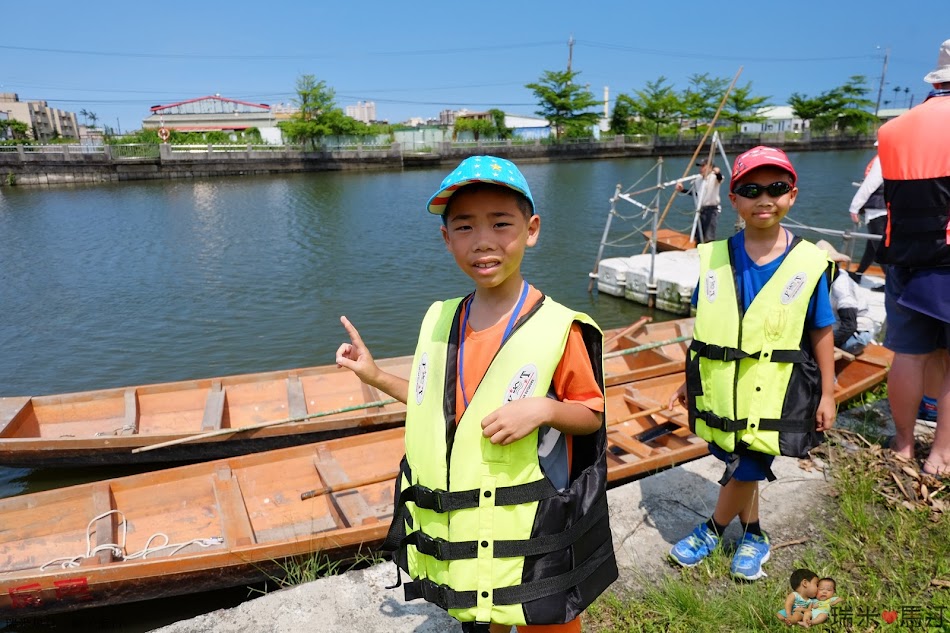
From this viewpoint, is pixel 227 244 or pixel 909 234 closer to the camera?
pixel 909 234

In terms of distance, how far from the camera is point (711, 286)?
8.72 ft

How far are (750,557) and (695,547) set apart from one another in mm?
240

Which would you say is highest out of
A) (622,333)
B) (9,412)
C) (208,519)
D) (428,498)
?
(428,498)

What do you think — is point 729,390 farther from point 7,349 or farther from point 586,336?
point 7,349

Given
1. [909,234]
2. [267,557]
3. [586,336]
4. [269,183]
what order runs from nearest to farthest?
[586,336] → [909,234] → [267,557] → [269,183]

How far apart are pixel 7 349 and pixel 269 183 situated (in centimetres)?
→ 2820

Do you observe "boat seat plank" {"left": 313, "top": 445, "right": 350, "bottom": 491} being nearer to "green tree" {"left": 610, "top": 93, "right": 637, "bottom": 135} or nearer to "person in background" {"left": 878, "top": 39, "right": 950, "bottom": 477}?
"person in background" {"left": 878, "top": 39, "right": 950, "bottom": 477}

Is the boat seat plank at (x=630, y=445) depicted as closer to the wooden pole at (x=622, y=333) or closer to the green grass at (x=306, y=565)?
the wooden pole at (x=622, y=333)

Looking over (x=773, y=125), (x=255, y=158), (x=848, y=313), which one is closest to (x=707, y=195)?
(x=848, y=313)

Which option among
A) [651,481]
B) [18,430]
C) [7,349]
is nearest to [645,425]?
[651,481]

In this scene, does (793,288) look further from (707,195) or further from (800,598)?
(707,195)

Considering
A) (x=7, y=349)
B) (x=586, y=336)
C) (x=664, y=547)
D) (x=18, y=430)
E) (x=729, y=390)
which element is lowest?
(x=7, y=349)

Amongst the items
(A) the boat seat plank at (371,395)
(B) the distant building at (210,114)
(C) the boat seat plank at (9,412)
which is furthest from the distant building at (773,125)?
(C) the boat seat plank at (9,412)

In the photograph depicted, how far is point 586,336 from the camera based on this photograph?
1.77 m
